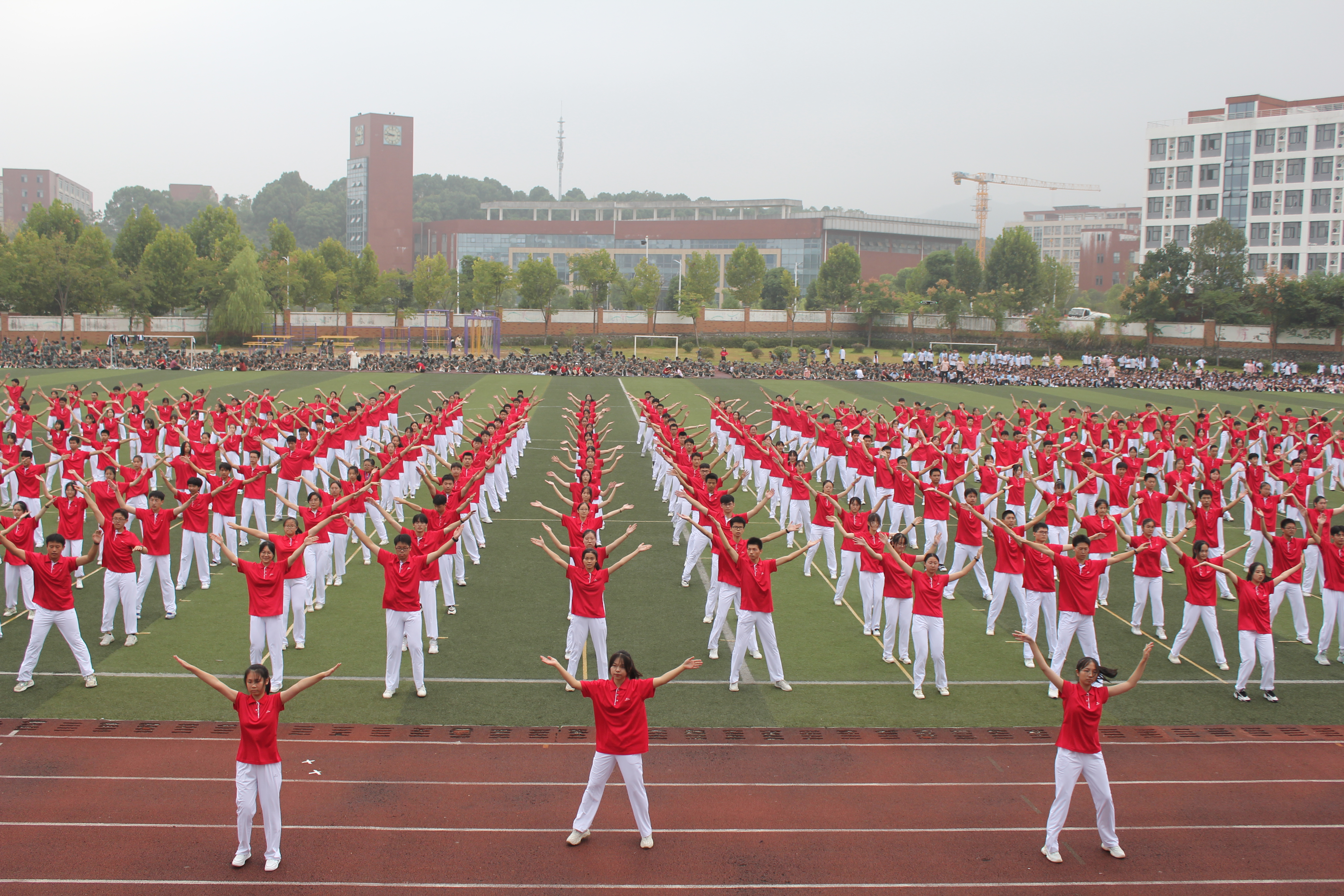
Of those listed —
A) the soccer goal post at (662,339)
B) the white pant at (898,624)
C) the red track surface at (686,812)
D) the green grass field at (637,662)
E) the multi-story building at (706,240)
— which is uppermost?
the multi-story building at (706,240)

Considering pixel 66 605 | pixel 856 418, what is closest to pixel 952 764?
pixel 66 605

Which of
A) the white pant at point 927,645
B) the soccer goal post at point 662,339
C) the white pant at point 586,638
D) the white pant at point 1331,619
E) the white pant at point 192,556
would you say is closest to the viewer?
the white pant at point 586,638

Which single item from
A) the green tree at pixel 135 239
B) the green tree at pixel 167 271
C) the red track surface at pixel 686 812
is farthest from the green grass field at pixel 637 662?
the green tree at pixel 135 239

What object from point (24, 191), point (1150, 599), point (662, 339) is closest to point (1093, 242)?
point (662, 339)

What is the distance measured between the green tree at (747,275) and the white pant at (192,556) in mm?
74157

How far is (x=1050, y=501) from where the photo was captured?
1708cm

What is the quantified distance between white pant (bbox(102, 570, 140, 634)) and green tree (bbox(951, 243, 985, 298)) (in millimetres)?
89851

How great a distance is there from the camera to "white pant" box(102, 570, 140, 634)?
12109 millimetres

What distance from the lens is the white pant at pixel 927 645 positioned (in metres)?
11.4

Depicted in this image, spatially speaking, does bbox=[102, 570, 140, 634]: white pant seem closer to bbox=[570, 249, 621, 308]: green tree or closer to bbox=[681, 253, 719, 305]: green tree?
bbox=[570, 249, 621, 308]: green tree

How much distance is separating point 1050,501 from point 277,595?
12776 millimetres

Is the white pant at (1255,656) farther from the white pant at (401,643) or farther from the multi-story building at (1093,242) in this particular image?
the multi-story building at (1093,242)

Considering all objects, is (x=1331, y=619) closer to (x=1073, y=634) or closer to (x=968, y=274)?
(x=1073, y=634)

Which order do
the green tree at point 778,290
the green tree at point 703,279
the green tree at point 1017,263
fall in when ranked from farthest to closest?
the green tree at point 778,290 < the green tree at point 1017,263 < the green tree at point 703,279
